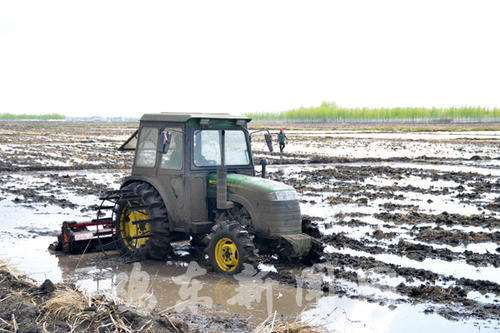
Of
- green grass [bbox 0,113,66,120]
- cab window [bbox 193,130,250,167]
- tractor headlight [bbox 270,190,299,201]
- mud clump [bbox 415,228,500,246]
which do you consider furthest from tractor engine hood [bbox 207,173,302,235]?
green grass [bbox 0,113,66,120]

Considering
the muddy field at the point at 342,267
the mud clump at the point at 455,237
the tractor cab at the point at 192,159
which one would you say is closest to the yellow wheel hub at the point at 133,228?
the muddy field at the point at 342,267

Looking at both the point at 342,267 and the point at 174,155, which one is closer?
the point at 342,267

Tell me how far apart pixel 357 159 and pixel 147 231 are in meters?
Answer: 21.0

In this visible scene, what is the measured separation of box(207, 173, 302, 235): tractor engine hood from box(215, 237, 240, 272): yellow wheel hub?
47 cm

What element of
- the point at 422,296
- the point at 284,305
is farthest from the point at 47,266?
A: the point at 422,296

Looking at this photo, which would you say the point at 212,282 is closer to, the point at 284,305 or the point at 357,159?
the point at 284,305

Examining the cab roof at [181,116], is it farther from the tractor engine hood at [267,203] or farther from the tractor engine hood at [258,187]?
the tractor engine hood at [267,203]

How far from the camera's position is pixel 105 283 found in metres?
8.75

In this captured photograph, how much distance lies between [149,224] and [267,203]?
2012 millimetres

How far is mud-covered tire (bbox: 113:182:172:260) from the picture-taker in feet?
31.1

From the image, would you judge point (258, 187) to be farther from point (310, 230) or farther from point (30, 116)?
point (30, 116)

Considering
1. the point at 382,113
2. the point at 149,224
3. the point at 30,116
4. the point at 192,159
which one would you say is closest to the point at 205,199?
the point at 192,159

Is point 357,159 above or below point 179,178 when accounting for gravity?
below

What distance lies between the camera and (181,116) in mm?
9414
